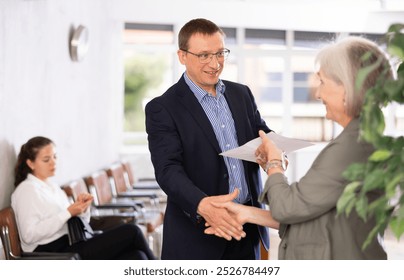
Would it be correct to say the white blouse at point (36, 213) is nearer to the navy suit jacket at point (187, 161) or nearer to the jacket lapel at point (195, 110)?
the navy suit jacket at point (187, 161)

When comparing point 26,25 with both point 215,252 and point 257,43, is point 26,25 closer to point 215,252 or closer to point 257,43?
point 215,252

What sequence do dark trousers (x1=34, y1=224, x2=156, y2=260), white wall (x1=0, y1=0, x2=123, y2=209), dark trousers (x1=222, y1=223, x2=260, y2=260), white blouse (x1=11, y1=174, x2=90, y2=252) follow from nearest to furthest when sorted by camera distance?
1. dark trousers (x1=222, y1=223, x2=260, y2=260)
2. white blouse (x1=11, y1=174, x2=90, y2=252)
3. white wall (x1=0, y1=0, x2=123, y2=209)
4. dark trousers (x1=34, y1=224, x2=156, y2=260)

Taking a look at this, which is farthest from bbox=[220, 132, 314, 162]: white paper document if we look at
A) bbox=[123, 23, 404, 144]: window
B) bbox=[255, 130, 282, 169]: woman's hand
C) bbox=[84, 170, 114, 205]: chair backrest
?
bbox=[123, 23, 404, 144]: window

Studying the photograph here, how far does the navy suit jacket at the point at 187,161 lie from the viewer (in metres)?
2.62

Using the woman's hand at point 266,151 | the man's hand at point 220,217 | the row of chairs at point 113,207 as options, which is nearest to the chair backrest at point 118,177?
the row of chairs at point 113,207

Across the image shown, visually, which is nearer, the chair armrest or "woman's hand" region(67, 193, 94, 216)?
the chair armrest

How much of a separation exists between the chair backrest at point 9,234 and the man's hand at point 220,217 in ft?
6.10

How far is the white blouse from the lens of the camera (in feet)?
13.7

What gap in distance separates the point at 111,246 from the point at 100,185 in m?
1.58

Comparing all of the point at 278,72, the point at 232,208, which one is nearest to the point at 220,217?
the point at 232,208

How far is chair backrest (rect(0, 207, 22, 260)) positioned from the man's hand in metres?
1.86

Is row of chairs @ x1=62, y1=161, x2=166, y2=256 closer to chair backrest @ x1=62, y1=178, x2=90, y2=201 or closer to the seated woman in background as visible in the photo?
chair backrest @ x1=62, y1=178, x2=90, y2=201

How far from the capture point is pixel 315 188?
6.22 ft
